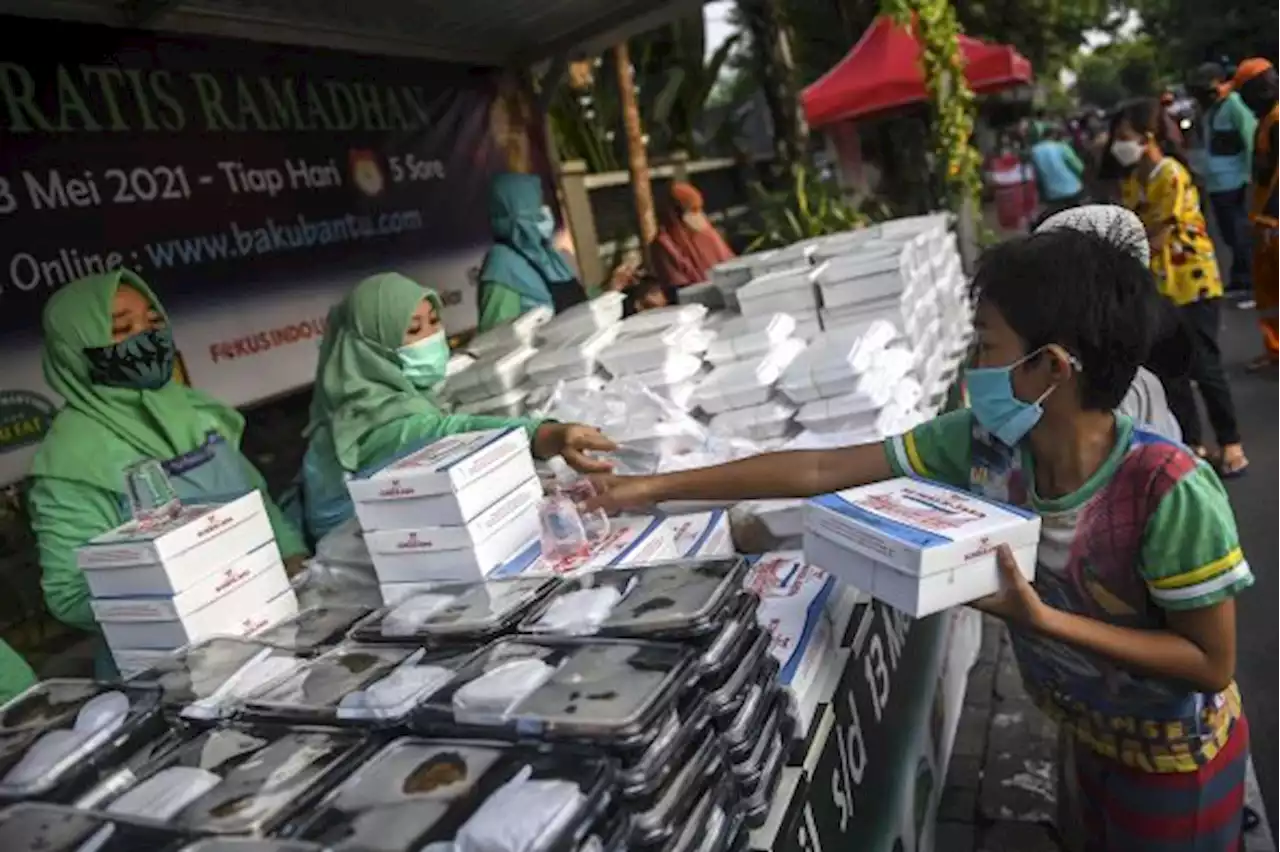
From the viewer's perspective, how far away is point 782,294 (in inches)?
135

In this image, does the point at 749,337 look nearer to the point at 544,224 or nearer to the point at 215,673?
the point at 544,224

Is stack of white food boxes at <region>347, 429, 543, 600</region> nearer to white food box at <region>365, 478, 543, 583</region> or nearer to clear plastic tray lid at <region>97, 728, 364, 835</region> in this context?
white food box at <region>365, 478, 543, 583</region>

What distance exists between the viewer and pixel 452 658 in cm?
140

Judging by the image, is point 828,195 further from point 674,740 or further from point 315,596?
point 674,740

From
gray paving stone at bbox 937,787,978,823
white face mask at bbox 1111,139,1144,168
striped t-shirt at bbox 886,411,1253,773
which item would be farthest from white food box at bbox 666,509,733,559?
white face mask at bbox 1111,139,1144,168

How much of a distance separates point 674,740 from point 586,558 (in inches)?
29.9

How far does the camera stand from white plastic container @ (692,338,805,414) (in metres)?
2.81

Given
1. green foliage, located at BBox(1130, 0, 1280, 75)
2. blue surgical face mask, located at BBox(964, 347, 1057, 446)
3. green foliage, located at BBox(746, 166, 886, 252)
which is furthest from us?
green foliage, located at BBox(1130, 0, 1280, 75)

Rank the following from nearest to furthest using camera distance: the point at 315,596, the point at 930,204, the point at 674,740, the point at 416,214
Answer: the point at 674,740
the point at 315,596
the point at 416,214
the point at 930,204

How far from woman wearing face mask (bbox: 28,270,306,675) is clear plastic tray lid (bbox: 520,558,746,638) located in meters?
0.80

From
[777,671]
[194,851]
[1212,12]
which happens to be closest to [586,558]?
[777,671]

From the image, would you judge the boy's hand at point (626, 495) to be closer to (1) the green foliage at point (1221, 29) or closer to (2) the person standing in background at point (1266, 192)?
(2) the person standing in background at point (1266, 192)

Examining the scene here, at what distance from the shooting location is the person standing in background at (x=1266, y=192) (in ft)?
17.4

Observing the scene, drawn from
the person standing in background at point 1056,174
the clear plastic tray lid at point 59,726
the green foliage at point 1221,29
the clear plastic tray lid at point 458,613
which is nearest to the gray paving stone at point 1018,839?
the clear plastic tray lid at point 458,613
